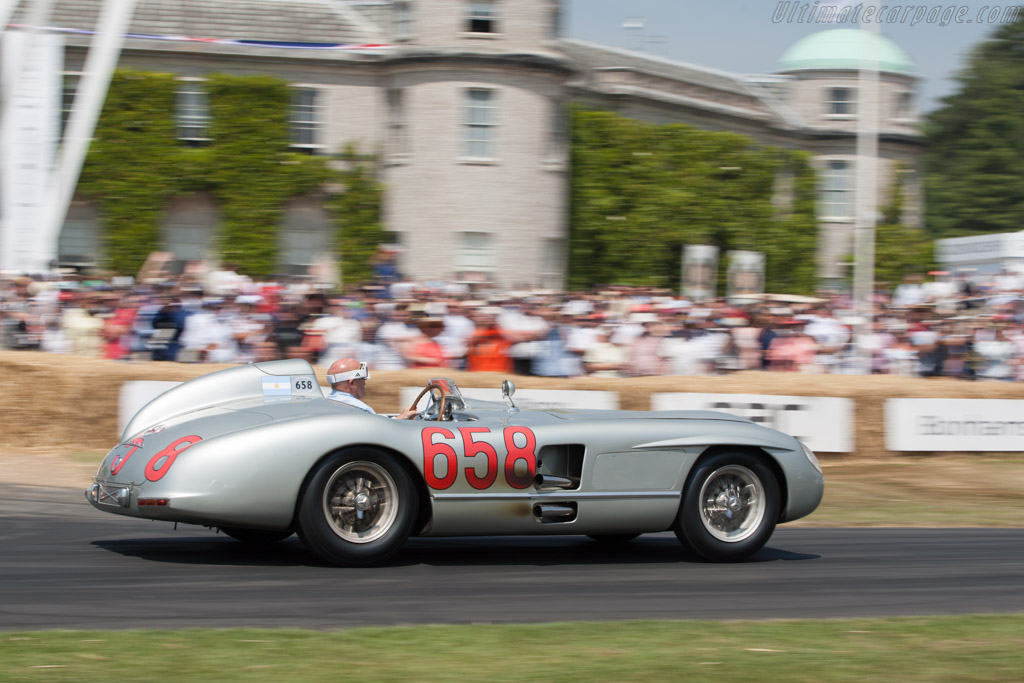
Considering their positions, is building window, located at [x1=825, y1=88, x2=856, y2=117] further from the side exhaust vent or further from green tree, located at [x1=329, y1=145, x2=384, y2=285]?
the side exhaust vent

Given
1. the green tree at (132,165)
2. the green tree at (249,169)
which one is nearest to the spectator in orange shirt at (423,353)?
the green tree at (249,169)

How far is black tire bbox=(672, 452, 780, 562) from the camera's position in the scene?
7797mm

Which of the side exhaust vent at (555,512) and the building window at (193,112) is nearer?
the side exhaust vent at (555,512)

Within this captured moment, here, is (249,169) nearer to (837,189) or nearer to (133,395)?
(133,395)

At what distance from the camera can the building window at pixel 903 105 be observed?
38531 millimetres

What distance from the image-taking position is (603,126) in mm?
30453

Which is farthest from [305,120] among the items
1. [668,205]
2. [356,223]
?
[668,205]

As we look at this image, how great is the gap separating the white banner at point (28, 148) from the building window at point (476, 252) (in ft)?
28.3

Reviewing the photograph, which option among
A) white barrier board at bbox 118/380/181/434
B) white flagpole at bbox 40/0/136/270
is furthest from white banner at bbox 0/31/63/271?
white barrier board at bbox 118/380/181/434

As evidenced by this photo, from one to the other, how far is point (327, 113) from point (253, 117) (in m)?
1.86

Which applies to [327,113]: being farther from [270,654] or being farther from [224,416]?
[270,654]

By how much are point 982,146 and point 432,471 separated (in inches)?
2157

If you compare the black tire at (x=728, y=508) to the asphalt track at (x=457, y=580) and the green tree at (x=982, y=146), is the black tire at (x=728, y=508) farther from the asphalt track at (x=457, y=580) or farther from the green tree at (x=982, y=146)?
the green tree at (x=982, y=146)

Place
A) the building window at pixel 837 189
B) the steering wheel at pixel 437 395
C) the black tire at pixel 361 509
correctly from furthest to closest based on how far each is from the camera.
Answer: the building window at pixel 837 189
the steering wheel at pixel 437 395
the black tire at pixel 361 509
